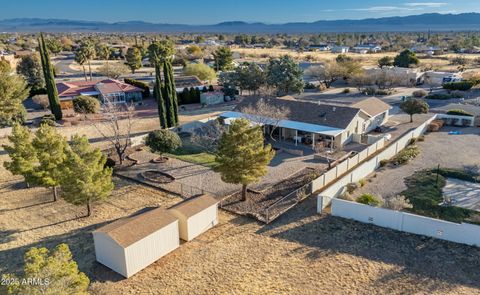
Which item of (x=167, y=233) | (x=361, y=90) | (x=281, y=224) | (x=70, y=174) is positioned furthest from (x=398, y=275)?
(x=361, y=90)

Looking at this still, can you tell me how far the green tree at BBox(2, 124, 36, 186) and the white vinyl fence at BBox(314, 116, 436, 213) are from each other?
19361mm

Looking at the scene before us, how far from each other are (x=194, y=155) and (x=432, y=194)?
772 inches

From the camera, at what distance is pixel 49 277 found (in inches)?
481

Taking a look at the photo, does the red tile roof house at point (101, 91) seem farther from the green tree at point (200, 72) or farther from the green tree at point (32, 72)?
the green tree at point (200, 72)

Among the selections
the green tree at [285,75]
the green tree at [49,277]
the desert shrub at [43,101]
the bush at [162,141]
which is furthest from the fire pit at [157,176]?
the desert shrub at [43,101]

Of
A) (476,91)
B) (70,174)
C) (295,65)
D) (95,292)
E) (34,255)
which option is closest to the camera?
(34,255)

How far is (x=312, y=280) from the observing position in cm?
1720

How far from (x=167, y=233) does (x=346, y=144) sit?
74.5 ft

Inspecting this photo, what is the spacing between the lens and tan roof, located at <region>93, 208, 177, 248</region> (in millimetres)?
17781

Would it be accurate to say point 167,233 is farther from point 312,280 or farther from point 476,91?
point 476,91

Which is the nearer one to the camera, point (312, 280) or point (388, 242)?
point (312, 280)

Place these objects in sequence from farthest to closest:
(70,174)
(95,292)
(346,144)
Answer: (346,144) → (70,174) → (95,292)

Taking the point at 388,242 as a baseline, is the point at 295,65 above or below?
above

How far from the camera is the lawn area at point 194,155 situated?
32.6 m
